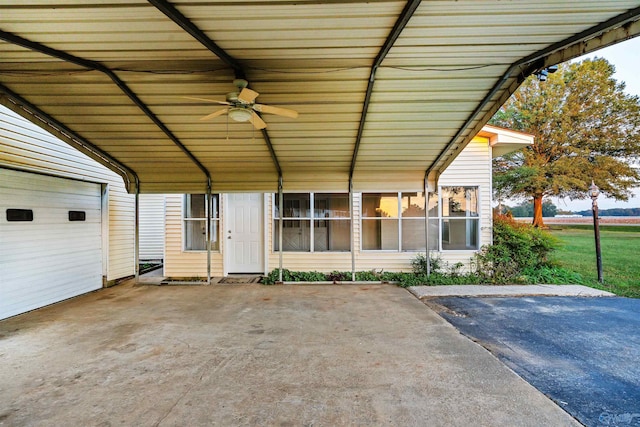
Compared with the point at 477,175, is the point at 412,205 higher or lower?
lower

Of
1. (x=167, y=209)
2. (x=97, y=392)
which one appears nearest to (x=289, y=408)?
(x=97, y=392)

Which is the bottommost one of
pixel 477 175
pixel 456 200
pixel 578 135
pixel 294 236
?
pixel 294 236

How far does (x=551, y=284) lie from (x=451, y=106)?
195 inches

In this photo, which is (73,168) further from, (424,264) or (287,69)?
(424,264)

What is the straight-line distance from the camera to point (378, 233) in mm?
7387

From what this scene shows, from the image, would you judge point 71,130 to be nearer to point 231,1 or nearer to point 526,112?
point 231,1

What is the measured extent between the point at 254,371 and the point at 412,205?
18.5ft

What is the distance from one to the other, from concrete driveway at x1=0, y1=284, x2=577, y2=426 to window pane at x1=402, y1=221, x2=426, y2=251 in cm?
263

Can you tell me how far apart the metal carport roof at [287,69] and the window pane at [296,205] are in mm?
1404

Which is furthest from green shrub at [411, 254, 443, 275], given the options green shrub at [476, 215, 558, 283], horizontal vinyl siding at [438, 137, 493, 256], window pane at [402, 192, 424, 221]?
window pane at [402, 192, 424, 221]

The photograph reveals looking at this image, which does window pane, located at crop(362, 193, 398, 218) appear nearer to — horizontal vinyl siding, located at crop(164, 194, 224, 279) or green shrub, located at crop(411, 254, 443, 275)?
green shrub, located at crop(411, 254, 443, 275)

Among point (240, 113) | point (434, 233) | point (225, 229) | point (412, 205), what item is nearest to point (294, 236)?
point (225, 229)

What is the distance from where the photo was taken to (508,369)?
2924mm

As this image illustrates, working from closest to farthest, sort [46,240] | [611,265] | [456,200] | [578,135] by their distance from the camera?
[46,240], [456,200], [611,265], [578,135]
